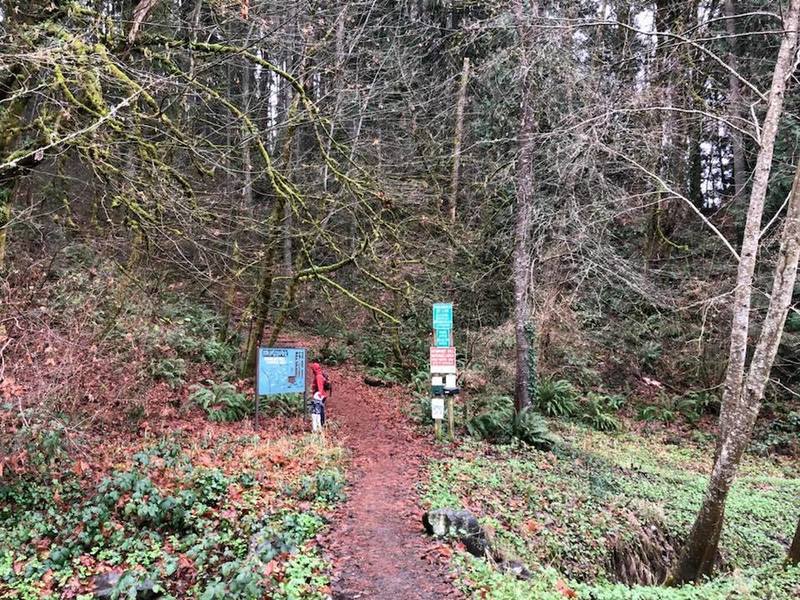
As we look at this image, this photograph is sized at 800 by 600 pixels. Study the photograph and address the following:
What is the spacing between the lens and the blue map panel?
34.2 ft

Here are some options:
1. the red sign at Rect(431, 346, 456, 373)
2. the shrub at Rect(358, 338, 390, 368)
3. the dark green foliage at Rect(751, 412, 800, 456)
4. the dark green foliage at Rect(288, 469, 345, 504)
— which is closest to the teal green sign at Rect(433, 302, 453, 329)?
the red sign at Rect(431, 346, 456, 373)

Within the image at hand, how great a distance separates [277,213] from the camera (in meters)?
12.0

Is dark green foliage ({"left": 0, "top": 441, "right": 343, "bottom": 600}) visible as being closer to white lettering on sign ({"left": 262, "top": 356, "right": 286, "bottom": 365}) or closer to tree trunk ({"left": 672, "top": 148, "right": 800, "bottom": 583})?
white lettering on sign ({"left": 262, "top": 356, "right": 286, "bottom": 365})

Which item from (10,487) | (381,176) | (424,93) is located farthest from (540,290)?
(10,487)

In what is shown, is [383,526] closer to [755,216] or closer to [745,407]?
[745,407]

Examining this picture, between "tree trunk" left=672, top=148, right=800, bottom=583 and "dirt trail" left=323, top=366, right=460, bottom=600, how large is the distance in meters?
3.12

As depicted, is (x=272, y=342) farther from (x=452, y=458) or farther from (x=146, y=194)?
(x=146, y=194)

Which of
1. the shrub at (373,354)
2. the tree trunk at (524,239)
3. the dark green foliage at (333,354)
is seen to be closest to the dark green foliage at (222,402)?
the tree trunk at (524,239)

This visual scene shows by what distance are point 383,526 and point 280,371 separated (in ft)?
16.1

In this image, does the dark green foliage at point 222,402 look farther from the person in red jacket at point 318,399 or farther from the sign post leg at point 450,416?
the sign post leg at point 450,416

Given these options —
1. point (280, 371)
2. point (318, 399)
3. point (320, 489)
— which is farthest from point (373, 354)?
point (320, 489)

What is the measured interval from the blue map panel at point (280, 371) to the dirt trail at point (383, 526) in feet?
4.11

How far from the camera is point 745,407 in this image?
6051 millimetres

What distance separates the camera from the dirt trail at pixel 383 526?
5191 millimetres
